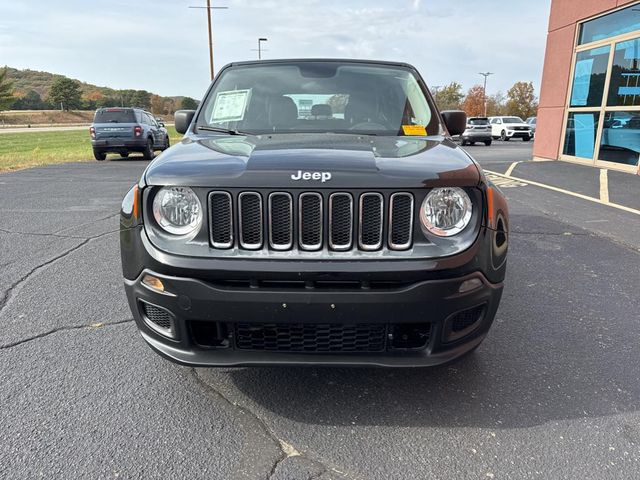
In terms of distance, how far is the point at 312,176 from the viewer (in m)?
2.05

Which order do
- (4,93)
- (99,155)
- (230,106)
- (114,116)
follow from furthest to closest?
1. (4,93)
2. (99,155)
3. (114,116)
4. (230,106)

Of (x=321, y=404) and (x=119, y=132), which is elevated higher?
(x=119, y=132)

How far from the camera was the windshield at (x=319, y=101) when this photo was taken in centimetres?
319

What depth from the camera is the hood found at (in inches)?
80.4

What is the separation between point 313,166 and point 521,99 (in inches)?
2958

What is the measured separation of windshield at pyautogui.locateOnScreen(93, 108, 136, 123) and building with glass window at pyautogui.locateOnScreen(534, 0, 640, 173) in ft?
42.5

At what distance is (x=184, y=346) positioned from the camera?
2.19 meters

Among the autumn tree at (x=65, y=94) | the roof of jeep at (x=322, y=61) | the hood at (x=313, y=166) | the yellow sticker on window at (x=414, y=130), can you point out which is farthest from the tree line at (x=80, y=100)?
the hood at (x=313, y=166)

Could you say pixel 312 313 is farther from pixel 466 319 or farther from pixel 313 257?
pixel 466 319

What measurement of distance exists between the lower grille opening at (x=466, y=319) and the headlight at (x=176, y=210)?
4.12ft

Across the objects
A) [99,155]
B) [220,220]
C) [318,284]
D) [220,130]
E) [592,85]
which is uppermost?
[592,85]

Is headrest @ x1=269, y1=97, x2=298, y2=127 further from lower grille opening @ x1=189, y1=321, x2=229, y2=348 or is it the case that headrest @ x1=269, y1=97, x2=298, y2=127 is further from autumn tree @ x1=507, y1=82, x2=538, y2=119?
autumn tree @ x1=507, y1=82, x2=538, y2=119

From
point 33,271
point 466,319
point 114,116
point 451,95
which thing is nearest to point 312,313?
point 466,319

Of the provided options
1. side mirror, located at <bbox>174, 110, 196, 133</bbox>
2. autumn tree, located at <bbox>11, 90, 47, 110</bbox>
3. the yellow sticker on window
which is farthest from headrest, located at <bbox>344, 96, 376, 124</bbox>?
autumn tree, located at <bbox>11, 90, 47, 110</bbox>
